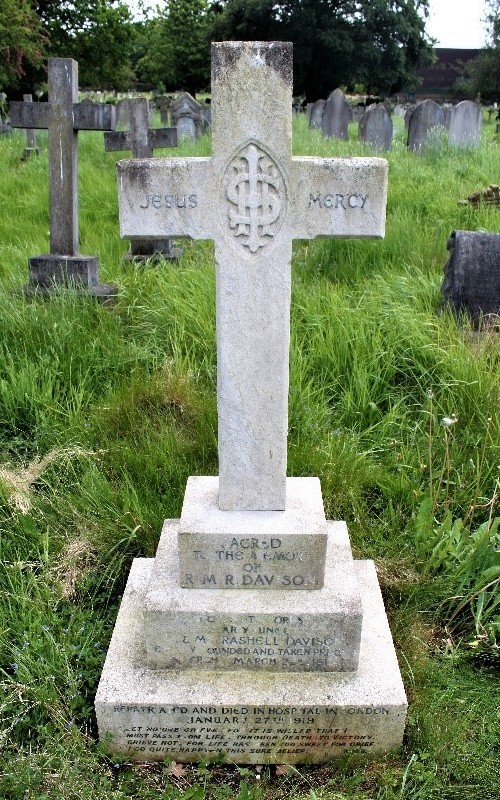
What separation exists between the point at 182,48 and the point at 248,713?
36.1 meters

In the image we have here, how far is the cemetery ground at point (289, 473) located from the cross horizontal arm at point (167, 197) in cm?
113

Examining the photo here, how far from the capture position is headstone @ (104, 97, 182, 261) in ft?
19.4

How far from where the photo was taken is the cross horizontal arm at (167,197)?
1.91 m

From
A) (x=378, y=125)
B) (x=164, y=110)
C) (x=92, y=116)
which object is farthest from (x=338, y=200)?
(x=164, y=110)

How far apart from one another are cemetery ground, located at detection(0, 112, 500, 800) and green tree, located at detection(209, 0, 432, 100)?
89.1ft

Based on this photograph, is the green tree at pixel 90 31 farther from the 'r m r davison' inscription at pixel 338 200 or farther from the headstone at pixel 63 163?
the 'r m r davison' inscription at pixel 338 200

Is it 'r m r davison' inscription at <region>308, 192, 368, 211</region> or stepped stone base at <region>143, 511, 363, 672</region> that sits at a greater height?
'r m r davison' inscription at <region>308, 192, 368, 211</region>

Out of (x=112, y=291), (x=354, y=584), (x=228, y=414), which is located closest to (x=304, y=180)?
(x=228, y=414)

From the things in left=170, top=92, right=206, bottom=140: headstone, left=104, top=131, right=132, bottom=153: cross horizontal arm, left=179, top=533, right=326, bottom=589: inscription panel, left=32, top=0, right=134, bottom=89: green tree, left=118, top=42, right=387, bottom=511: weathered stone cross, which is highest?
left=32, top=0, right=134, bottom=89: green tree

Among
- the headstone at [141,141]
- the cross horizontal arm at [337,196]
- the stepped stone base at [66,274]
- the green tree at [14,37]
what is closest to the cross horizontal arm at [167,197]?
the cross horizontal arm at [337,196]

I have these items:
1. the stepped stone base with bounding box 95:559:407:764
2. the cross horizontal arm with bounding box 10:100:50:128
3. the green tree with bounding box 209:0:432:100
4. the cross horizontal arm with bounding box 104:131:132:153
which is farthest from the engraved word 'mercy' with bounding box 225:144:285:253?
the green tree with bounding box 209:0:432:100

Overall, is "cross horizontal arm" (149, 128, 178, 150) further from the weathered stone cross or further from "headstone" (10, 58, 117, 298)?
the weathered stone cross

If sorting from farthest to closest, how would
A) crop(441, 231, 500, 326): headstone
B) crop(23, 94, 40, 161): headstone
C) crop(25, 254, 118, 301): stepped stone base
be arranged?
crop(23, 94, 40, 161): headstone, crop(25, 254, 118, 301): stepped stone base, crop(441, 231, 500, 326): headstone

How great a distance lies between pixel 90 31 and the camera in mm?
25922
